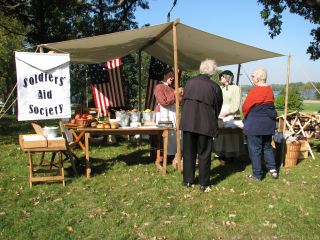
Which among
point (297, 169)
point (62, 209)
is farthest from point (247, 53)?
point (62, 209)

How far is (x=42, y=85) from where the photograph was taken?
535cm

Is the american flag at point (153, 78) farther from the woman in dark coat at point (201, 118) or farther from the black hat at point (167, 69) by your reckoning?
the woman in dark coat at point (201, 118)

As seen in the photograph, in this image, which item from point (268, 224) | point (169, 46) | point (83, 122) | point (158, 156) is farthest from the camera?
point (169, 46)

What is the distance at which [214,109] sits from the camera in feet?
16.9

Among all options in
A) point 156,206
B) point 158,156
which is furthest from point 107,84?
point 156,206

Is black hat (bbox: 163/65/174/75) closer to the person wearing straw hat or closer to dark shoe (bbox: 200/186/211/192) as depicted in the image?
the person wearing straw hat

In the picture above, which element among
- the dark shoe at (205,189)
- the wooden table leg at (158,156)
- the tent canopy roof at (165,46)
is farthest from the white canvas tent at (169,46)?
the dark shoe at (205,189)

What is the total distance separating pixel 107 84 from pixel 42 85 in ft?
14.4

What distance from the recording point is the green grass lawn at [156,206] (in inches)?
155

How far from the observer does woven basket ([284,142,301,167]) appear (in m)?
6.79

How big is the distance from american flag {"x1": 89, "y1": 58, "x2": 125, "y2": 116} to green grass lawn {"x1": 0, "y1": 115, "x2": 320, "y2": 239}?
132 inches

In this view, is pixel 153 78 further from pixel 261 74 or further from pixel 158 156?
pixel 261 74

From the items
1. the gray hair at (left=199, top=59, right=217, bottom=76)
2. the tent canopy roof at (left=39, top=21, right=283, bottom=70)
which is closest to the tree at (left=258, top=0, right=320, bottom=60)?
the tent canopy roof at (left=39, top=21, right=283, bottom=70)

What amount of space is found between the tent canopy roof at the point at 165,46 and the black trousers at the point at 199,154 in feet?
5.65
